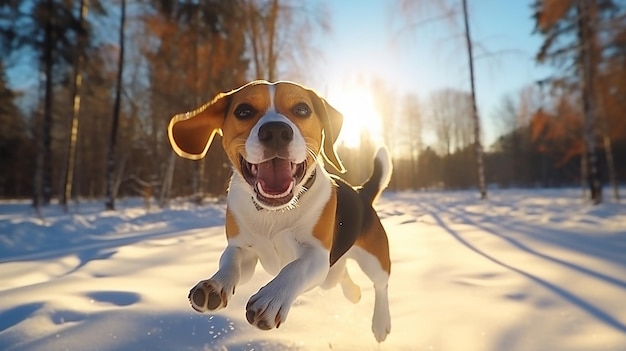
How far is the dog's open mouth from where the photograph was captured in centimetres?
170

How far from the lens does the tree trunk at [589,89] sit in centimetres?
1162

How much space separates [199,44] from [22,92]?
44.8 feet

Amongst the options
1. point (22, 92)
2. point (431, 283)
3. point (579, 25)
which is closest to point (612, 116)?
point (579, 25)

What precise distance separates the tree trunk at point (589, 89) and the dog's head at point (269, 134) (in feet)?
40.2

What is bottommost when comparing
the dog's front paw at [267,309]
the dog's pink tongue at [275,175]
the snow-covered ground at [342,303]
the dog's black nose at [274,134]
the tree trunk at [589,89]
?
the snow-covered ground at [342,303]

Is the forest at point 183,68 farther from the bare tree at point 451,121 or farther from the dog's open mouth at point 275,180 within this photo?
the bare tree at point 451,121

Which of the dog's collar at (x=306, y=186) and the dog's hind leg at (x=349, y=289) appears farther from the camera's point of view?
the dog's hind leg at (x=349, y=289)

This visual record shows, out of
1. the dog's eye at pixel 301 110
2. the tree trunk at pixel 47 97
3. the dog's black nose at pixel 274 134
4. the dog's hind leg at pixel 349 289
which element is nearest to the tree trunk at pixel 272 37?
the tree trunk at pixel 47 97

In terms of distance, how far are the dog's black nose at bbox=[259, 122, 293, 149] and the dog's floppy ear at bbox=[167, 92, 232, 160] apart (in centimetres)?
48

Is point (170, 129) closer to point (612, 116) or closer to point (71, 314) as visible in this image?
point (71, 314)

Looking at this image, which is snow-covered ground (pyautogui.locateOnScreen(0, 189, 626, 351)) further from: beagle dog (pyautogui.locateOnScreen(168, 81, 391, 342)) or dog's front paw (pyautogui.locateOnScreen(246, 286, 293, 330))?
dog's front paw (pyautogui.locateOnScreen(246, 286, 293, 330))

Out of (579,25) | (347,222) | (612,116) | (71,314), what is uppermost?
(579,25)

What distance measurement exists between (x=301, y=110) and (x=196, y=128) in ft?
1.77

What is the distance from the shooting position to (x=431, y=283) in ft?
11.0
